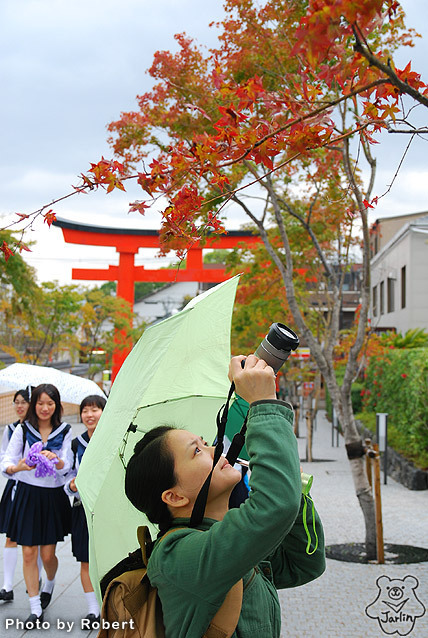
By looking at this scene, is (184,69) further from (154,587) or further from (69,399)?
(154,587)

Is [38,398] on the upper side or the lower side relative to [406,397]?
upper

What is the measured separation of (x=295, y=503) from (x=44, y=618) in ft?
13.4

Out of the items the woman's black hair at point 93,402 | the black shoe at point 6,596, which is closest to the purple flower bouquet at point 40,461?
the woman's black hair at point 93,402

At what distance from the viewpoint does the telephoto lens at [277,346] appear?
1.69m

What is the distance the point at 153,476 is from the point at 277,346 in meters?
0.50

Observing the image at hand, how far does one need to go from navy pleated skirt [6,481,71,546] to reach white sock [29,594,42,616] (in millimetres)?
390

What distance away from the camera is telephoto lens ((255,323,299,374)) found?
1686 mm

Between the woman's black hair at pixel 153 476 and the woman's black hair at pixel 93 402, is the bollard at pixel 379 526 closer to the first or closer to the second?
the woman's black hair at pixel 93 402

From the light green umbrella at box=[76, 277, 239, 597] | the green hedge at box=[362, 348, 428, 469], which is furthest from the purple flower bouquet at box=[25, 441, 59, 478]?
the green hedge at box=[362, 348, 428, 469]

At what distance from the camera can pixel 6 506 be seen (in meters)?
5.17

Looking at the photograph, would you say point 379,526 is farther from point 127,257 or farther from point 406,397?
point 127,257

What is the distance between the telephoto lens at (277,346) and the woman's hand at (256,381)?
1.2 inches

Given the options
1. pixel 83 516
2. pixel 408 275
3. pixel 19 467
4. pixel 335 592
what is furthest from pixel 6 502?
pixel 408 275

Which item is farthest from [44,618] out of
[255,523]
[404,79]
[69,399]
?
[404,79]
